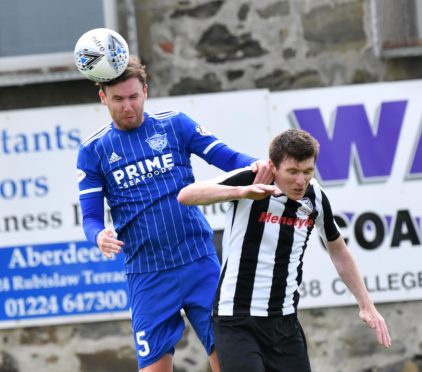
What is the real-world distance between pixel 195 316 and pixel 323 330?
2919mm

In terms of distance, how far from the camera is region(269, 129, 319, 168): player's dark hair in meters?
4.90

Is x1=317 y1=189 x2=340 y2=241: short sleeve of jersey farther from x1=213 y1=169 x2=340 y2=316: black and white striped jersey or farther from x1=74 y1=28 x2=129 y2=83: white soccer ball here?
x1=74 y1=28 x2=129 y2=83: white soccer ball

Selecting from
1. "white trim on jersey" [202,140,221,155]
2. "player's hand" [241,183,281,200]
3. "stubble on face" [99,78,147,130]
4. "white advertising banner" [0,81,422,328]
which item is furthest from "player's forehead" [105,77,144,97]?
"white advertising banner" [0,81,422,328]

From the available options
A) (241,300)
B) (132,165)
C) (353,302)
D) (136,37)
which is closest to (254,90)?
(136,37)

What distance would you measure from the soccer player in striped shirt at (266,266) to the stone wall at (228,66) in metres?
3.10

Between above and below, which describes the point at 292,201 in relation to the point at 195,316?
above

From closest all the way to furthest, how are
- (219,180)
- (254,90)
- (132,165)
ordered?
(219,180) < (132,165) < (254,90)

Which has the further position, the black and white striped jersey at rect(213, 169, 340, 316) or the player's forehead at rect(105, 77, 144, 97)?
the player's forehead at rect(105, 77, 144, 97)

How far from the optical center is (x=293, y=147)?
16.1ft

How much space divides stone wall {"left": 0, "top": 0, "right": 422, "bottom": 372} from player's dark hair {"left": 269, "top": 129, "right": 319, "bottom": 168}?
3.26 m

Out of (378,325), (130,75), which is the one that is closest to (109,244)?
(130,75)

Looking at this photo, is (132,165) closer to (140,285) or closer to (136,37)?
(140,285)

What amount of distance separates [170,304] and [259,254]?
2.20ft

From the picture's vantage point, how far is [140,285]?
5578 millimetres
